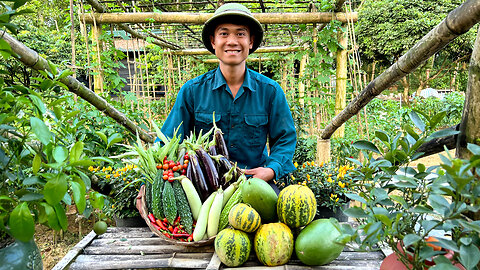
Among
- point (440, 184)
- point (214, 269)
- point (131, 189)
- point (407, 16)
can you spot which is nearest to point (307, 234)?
point (214, 269)

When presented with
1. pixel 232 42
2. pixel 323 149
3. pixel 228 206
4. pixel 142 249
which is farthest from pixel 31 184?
pixel 323 149

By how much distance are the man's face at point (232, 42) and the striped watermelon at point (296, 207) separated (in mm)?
1221

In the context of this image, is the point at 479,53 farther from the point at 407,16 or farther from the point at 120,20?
the point at 407,16

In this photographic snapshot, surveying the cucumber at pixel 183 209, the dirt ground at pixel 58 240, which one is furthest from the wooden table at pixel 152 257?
the dirt ground at pixel 58 240

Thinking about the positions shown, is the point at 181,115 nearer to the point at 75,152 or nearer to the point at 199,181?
the point at 199,181

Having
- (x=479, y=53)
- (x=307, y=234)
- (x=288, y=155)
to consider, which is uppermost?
(x=479, y=53)

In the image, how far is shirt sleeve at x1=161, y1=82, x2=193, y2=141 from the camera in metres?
2.43

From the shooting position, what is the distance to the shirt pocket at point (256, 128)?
2.47 metres

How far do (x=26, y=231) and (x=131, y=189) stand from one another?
4.81ft

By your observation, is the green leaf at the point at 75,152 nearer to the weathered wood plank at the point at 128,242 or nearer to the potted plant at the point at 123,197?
the weathered wood plank at the point at 128,242

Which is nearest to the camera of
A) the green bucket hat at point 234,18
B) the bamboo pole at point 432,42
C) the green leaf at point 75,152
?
the green leaf at point 75,152

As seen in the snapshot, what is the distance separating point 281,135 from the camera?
8.14 ft

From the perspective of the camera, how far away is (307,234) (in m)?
1.29

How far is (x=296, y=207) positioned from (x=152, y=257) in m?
0.70
